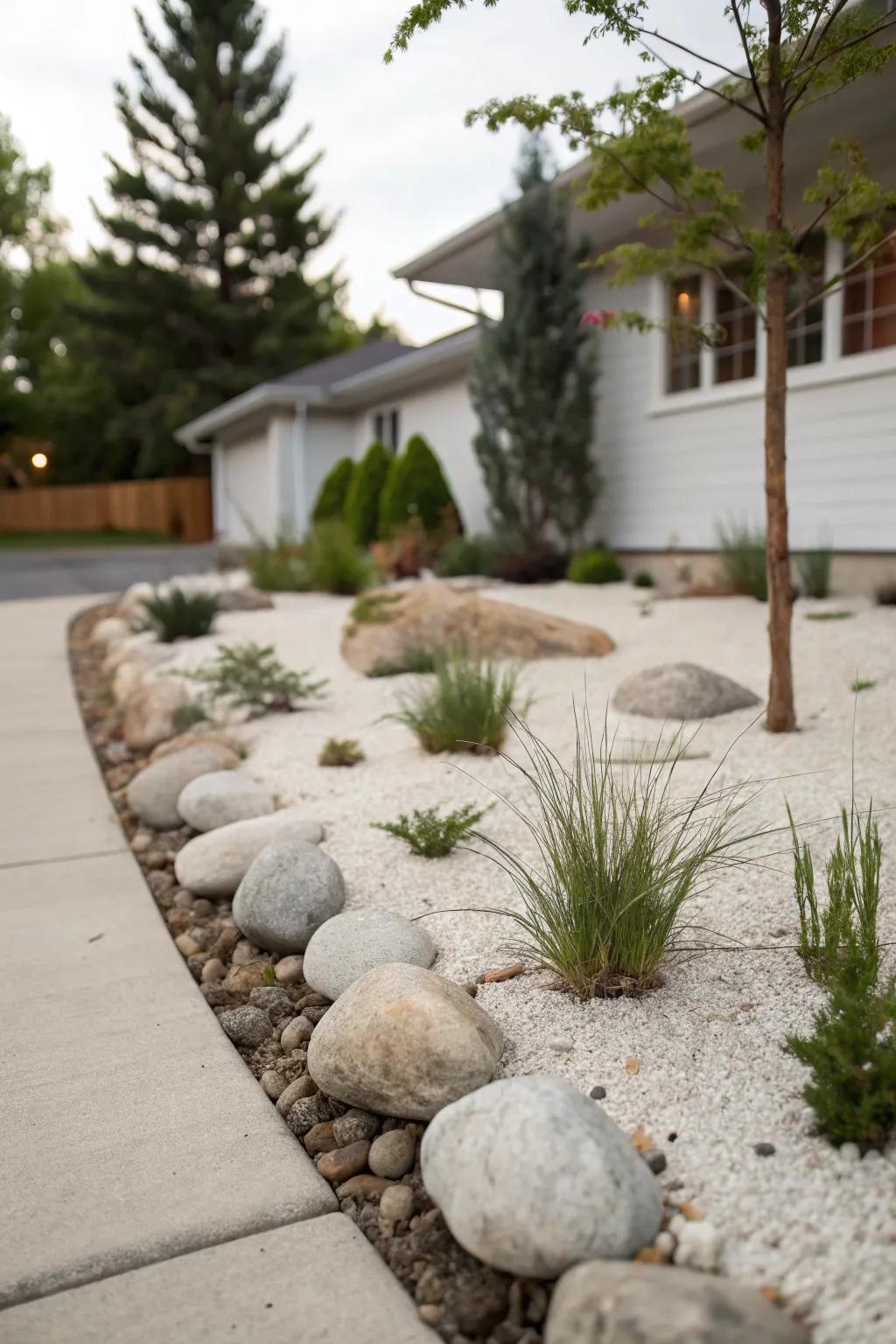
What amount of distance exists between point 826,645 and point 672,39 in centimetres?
310

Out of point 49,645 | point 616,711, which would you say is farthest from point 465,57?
point 49,645

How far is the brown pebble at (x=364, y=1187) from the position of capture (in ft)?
6.40

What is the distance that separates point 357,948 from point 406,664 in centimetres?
329

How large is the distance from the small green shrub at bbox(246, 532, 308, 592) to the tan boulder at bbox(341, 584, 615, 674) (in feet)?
13.2

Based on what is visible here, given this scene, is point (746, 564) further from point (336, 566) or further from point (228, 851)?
point (228, 851)

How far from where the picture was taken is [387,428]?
642 inches

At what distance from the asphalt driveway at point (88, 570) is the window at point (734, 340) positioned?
24.8ft

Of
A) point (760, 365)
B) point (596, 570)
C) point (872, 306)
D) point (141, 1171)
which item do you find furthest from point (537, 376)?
point (141, 1171)

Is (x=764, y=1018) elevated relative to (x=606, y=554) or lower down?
lower down

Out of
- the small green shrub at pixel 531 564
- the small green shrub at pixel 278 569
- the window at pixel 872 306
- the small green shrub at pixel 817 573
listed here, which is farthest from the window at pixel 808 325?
the small green shrub at pixel 278 569

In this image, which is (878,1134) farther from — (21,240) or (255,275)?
(21,240)

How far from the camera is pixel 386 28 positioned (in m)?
3.89

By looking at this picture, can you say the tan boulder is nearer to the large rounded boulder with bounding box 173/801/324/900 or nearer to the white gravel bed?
the white gravel bed

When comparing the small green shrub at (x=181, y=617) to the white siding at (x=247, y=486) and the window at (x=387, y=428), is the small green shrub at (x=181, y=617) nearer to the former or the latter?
the window at (x=387, y=428)
